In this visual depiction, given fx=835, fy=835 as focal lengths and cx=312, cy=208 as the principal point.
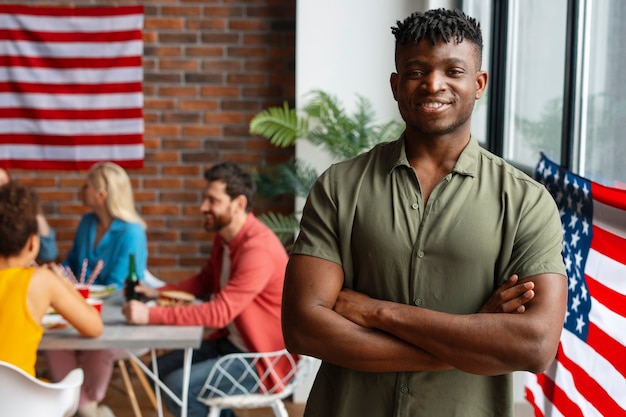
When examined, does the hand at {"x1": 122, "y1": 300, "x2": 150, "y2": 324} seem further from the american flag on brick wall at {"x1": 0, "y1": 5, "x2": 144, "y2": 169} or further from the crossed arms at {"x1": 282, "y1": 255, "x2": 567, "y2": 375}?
the american flag on brick wall at {"x1": 0, "y1": 5, "x2": 144, "y2": 169}

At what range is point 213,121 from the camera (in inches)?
199

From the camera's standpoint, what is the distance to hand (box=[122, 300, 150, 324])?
299cm

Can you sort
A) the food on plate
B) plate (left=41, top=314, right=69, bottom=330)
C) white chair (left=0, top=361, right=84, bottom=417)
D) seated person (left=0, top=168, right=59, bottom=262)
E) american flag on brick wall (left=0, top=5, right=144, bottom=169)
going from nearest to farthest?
white chair (left=0, top=361, right=84, bottom=417) → plate (left=41, top=314, right=69, bottom=330) → the food on plate → seated person (left=0, top=168, right=59, bottom=262) → american flag on brick wall (left=0, top=5, right=144, bottom=169)

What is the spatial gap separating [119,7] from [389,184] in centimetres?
394

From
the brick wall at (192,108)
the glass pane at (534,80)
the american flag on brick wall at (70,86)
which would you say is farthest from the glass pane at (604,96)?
the american flag on brick wall at (70,86)

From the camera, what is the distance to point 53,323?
3.00 m

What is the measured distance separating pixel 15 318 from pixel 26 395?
24 centimetres

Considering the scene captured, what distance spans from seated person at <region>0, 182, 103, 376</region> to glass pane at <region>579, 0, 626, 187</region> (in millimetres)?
1681

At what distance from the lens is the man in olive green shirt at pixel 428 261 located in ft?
4.28

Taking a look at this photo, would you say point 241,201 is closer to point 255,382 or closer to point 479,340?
point 255,382

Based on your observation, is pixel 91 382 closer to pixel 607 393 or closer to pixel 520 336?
pixel 607 393

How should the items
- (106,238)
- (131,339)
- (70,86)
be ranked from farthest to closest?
(70,86)
(106,238)
(131,339)

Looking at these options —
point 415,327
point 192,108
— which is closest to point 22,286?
point 415,327

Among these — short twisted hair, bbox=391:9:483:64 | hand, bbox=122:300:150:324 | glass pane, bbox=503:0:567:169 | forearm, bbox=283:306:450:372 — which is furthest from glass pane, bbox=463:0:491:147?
forearm, bbox=283:306:450:372
